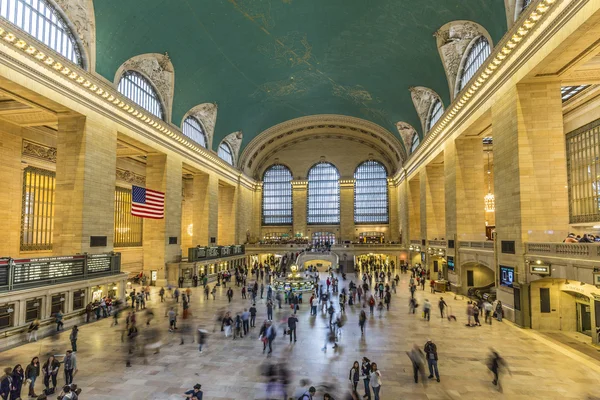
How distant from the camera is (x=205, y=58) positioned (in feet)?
73.7

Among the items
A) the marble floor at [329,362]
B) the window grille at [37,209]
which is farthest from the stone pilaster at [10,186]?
the marble floor at [329,362]

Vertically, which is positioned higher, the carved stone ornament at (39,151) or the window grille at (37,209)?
the carved stone ornament at (39,151)

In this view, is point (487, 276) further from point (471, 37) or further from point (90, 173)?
point (90, 173)

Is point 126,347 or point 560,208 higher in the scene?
point 560,208

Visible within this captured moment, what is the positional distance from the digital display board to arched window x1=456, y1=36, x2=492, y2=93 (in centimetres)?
933

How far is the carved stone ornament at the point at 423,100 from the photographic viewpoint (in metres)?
25.9

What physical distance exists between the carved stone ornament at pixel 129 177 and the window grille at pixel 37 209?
6.69 meters

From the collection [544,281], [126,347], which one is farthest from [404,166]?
[126,347]

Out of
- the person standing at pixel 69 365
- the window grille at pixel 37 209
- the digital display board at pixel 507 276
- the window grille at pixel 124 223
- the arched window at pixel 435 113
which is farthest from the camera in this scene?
the window grille at pixel 124 223

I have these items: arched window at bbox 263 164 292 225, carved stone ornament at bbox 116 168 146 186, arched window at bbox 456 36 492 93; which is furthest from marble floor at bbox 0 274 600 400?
arched window at bbox 263 164 292 225

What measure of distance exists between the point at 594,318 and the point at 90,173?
66.5 ft

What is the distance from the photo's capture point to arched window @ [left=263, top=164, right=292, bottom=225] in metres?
46.9

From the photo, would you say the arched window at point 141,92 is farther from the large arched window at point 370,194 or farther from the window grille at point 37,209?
the large arched window at point 370,194

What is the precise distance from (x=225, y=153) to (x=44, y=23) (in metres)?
22.2
